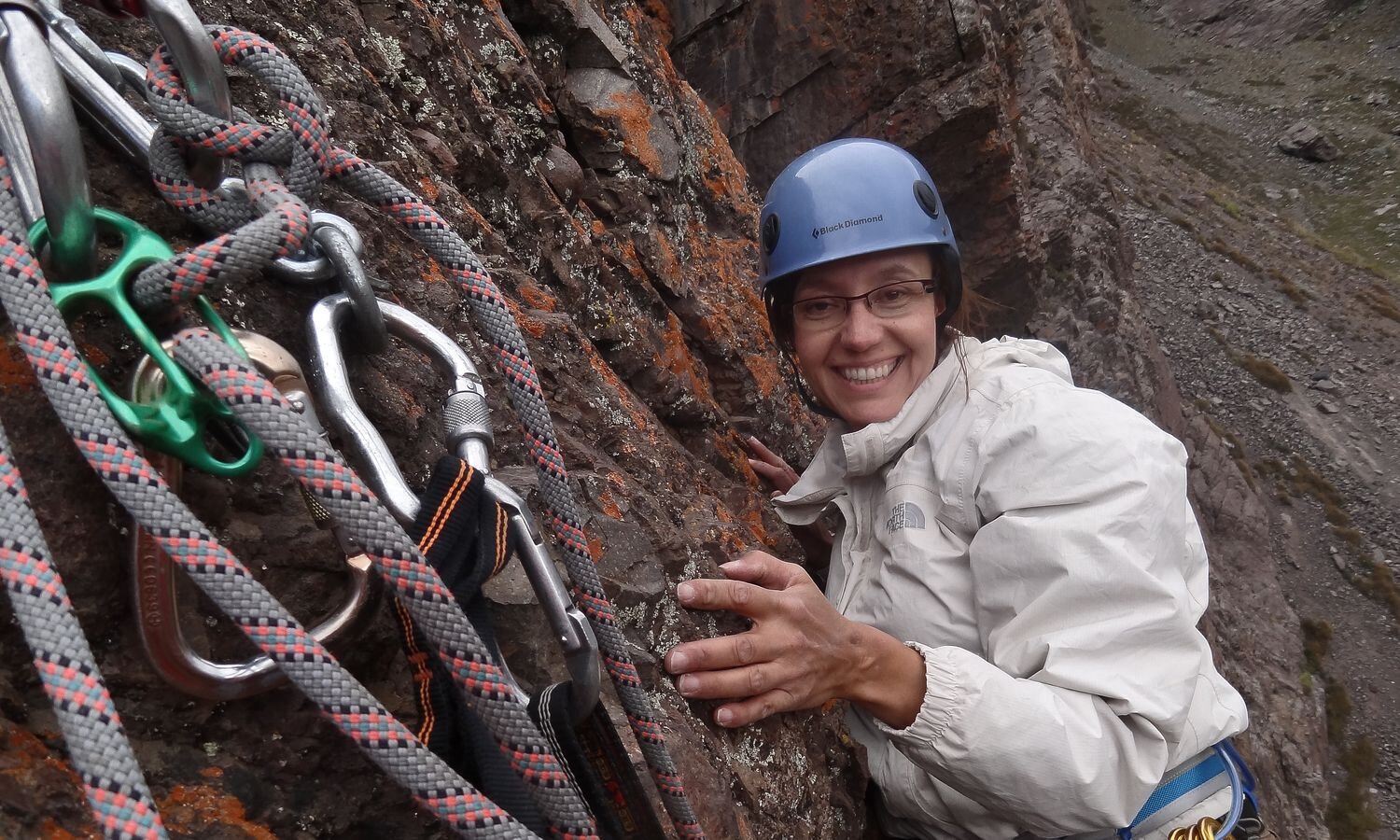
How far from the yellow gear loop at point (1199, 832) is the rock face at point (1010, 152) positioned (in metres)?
6.19

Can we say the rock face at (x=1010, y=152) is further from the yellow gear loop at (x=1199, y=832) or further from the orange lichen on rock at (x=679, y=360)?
the yellow gear loop at (x=1199, y=832)

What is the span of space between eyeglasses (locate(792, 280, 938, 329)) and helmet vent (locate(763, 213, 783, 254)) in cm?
30

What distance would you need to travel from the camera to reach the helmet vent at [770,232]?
2.86 m

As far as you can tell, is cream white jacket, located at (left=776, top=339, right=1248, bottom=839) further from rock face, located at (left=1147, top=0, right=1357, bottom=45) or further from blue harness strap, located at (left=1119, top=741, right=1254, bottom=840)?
rock face, located at (left=1147, top=0, right=1357, bottom=45)

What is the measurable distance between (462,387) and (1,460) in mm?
539

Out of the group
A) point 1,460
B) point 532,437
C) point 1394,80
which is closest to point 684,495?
point 532,437

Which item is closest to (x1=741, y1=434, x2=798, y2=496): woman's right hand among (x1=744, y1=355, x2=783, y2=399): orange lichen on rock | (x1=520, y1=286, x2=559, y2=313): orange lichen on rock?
(x1=744, y1=355, x2=783, y2=399): orange lichen on rock

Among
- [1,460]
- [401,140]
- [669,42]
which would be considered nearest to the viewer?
[1,460]

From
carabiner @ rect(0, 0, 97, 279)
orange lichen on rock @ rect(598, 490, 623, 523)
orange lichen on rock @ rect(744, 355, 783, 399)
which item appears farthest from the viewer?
orange lichen on rock @ rect(744, 355, 783, 399)

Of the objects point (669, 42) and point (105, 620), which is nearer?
point (105, 620)

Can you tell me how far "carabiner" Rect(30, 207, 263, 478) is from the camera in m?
0.94

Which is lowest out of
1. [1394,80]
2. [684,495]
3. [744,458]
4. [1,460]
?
[1394,80]

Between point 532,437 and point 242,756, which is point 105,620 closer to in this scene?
point 242,756

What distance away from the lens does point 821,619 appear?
1787 mm
